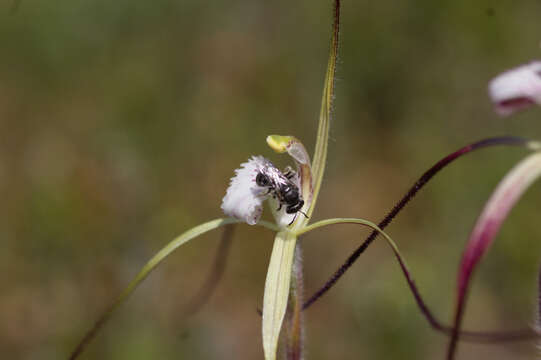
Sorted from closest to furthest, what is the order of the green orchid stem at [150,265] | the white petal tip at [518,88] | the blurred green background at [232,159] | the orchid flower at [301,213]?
the orchid flower at [301,213] < the white petal tip at [518,88] < the green orchid stem at [150,265] < the blurred green background at [232,159]

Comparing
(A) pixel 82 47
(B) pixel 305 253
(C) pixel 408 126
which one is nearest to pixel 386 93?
(C) pixel 408 126

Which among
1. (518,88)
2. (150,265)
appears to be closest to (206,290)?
(150,265)

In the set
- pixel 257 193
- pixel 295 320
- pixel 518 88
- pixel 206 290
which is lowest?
pixel 206 290

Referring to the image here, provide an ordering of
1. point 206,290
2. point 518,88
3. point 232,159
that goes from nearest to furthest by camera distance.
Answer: point 518,88, point 206,290, point 232,159

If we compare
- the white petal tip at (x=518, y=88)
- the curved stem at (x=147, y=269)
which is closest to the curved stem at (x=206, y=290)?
the curved stem at (x=147, y=269)

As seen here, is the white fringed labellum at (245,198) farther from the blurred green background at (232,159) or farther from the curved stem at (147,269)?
the blurred green background at (232,159)

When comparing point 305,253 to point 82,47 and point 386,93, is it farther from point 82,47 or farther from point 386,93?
point 82,47

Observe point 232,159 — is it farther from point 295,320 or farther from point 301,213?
point 295,320
